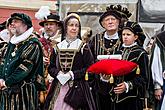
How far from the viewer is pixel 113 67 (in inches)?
207

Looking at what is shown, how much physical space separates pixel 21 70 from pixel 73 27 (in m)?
0.79

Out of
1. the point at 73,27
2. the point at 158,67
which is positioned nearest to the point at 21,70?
the point at 73,27

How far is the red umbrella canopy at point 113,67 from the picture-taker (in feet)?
17.2

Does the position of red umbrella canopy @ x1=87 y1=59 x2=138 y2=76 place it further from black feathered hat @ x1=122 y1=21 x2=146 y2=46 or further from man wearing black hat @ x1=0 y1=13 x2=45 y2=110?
man wearing black hat @ x1=0 y1=13 x2=45 y2=110

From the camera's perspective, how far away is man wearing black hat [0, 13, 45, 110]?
18.5ft

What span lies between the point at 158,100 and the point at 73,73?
102 centimetres

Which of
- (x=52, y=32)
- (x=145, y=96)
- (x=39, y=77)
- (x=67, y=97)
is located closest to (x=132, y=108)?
(x=145, y=96)

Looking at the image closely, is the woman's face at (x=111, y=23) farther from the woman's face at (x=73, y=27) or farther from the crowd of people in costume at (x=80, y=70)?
the woman's face at (x=73, y=27)

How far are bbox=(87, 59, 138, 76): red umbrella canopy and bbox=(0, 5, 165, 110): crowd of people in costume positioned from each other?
2cm

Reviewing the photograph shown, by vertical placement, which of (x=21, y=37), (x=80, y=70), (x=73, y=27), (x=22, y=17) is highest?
(x=22, y=17)

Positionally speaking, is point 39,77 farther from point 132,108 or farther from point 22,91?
point 132,108

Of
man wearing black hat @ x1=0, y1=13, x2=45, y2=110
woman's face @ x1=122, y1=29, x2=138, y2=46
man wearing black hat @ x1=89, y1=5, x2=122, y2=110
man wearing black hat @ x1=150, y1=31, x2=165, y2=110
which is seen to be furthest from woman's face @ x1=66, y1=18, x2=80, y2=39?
man wearing black hat @ x1=150, y1=31, x2=165, y2=110

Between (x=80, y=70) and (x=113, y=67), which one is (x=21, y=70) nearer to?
(x=80, y=70)

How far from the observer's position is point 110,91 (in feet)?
18.1
